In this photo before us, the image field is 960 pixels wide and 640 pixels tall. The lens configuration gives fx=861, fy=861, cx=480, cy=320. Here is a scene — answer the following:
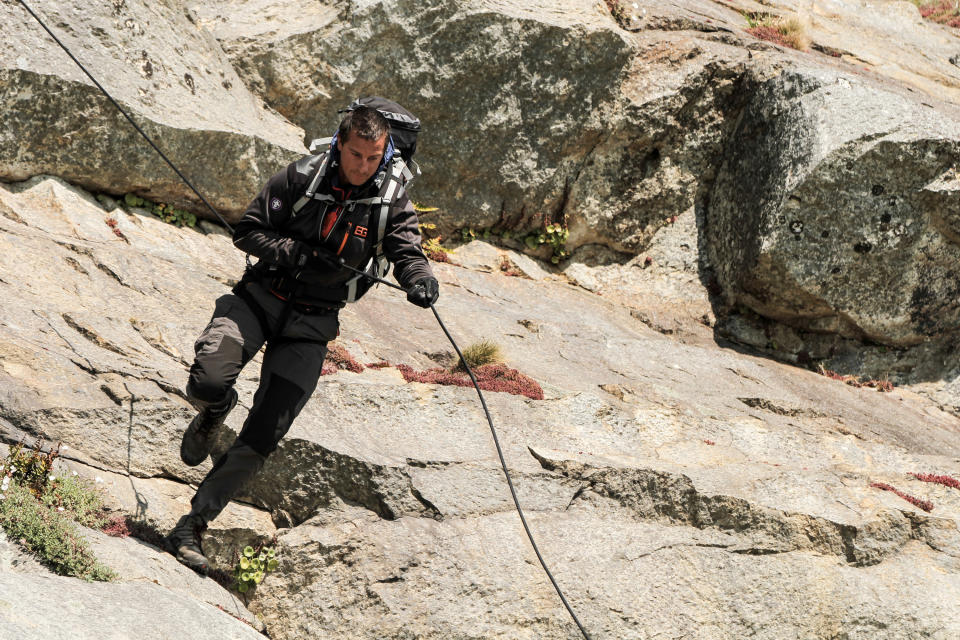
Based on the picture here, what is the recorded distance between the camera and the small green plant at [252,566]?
7.54 m

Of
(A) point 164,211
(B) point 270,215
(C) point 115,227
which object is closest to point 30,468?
(B) point 270,215

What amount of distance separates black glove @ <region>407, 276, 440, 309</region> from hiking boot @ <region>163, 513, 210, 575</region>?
8.40ft

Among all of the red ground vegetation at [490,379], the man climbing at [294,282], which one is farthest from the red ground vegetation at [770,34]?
the man climbing at [294,282]

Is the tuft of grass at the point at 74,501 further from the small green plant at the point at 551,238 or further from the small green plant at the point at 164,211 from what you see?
the small green plant at the point at 551,238

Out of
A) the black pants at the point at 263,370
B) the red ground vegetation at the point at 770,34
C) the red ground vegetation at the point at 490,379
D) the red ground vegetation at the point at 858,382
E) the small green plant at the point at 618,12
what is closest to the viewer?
the black pants at the point at 263,370

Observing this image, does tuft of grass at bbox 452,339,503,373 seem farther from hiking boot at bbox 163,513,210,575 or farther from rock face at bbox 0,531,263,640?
rock face at bbox 0,531,263,640

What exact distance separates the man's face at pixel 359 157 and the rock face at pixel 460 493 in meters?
2.56

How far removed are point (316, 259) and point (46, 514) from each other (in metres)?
2.77

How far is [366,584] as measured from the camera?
7473 millimetres

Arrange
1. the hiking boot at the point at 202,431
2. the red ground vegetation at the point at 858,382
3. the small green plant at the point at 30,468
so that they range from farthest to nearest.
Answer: the red ground vegetation at the point at 858,382
the hiking boot at the point at 202,431
the small green plant at the point at 30,468

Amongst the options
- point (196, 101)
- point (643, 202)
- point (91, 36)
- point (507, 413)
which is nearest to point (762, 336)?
point (643, 202)

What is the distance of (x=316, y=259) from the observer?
7207 millimetres

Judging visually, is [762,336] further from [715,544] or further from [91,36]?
[91,36]

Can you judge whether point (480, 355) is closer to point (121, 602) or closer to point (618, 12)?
point (121, 602)
